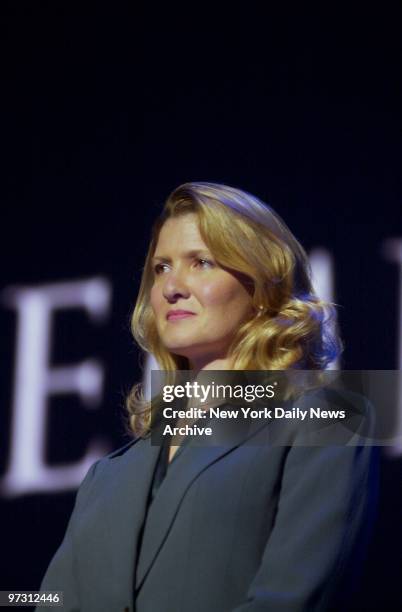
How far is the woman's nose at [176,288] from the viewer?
71.8 inches

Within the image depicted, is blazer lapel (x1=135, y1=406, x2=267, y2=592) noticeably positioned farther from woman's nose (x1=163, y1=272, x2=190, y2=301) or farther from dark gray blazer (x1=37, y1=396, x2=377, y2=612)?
woman's nose (x1=163, y1=272, x2=190, y2=301)

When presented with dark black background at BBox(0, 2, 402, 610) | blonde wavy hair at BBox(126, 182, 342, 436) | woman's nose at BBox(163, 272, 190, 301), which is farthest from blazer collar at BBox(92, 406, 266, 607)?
dark black background at BBox(0, 2, 402, 610)

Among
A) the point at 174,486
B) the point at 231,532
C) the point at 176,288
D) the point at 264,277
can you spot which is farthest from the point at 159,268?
the point at 231,532

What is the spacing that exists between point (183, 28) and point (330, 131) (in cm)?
46

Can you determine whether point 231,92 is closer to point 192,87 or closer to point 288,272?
point 192,87

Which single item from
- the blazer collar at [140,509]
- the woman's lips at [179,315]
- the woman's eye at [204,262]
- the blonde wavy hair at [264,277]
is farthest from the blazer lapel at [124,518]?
the woman's eye at [204,262]

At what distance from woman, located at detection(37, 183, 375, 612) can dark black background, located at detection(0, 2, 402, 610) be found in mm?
291

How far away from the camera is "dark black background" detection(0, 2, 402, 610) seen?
2117 millimetres

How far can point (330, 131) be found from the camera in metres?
2.19

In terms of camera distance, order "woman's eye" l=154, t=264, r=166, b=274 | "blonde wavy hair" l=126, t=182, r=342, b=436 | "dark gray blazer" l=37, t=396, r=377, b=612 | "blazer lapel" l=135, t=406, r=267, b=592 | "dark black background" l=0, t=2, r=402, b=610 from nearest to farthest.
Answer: "dark gray blazer" l=37, t=396, r=377, b=612, "blazer lapel" l=135, t=406, r=267, b=592, "blonde wavy hair" l=126, t=182, r=342, b=436, "woman's eye" l=154, t=264, r=166, b=274, "dark black background" l=0, t=2, r=402, b=610

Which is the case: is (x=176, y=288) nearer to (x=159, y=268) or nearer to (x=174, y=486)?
(x=159, y=268)

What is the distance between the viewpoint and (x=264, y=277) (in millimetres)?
1805

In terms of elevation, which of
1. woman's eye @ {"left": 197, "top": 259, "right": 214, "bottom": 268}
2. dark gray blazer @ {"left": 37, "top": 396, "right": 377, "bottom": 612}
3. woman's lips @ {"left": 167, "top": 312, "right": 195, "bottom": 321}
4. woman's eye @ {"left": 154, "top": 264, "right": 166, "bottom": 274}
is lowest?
dark gray blazer @ {"left": 37, "top": 396, "right": 377, "bottom": 612}

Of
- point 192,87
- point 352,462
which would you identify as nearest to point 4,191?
point 192,87
